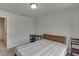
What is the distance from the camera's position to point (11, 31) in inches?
193

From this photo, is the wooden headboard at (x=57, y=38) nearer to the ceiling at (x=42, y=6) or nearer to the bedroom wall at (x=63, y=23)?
the bedroom wall at (x=63, y=23)

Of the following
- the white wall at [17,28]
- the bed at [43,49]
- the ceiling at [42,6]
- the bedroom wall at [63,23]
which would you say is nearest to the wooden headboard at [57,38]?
the bed at [43,49]

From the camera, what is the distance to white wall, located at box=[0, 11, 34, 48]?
15.6 ft

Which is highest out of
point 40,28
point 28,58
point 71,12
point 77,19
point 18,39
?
point 71,12

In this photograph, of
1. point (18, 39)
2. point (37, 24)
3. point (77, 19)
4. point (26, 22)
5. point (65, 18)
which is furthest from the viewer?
point (37, 24)

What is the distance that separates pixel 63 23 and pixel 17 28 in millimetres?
2863

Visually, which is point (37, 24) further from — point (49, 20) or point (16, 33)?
point (16, 33)

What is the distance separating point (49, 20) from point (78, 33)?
80.9 inches

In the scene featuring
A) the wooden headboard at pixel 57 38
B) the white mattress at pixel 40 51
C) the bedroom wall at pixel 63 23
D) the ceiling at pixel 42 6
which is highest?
the ceiling at pixel 42 6

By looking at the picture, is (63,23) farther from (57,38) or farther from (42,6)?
(42,6)

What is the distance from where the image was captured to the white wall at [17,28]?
15.6 ft

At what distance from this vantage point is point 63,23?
4359 millimetres

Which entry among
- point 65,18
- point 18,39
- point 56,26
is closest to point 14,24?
point 18,39

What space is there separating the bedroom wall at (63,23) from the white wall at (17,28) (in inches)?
42.3
